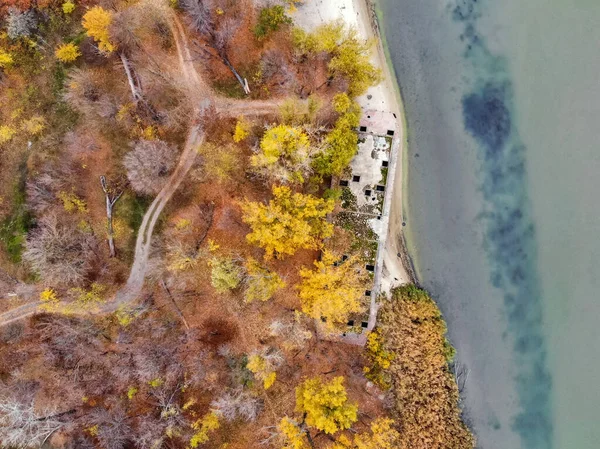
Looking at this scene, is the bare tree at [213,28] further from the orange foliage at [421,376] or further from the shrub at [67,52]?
the orange foliage at [421,376]

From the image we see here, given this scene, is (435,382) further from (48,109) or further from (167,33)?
(48,109)

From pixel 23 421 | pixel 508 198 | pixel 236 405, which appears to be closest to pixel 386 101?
pixel 508 198

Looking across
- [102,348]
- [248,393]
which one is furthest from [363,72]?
[102,348]

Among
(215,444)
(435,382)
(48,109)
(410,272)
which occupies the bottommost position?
(215,444)

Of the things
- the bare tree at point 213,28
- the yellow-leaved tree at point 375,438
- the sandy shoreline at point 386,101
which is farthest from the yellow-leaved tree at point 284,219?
the yellow-leaved tree at point 375,438

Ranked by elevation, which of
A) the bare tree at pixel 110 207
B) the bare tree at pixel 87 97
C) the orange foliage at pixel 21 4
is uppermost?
the orange foliage at pixel 21 4

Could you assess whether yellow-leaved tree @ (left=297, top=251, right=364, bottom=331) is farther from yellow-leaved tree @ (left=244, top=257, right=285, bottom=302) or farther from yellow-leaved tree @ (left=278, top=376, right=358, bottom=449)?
yellow-leaved tree @ (left=278, top=376, right=358, bottom=449)

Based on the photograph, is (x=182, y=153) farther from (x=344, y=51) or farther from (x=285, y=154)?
(x=344, y=51)
